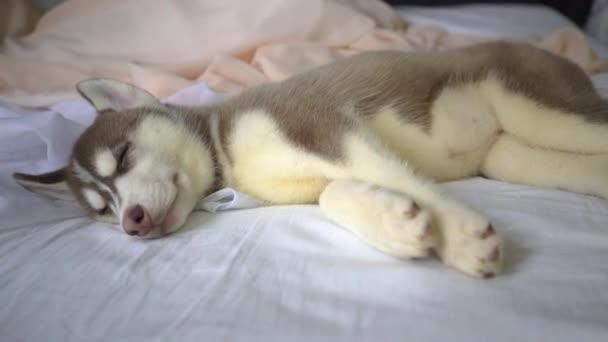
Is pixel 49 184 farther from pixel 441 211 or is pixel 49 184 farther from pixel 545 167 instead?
pixel 545 167

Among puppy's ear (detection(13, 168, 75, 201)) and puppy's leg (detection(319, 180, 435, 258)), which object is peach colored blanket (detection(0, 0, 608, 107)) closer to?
puppy's ear (detection(13, 168, 75, 201))

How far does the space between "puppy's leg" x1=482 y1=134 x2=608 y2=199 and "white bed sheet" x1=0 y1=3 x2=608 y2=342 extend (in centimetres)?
7

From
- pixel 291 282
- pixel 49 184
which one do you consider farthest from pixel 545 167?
pixel 49 184

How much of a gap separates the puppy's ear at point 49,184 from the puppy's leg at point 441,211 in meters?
1.12

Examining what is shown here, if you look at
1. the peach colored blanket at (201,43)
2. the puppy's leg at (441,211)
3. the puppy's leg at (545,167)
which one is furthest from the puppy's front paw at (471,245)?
the peach colored blanket at (201,43)

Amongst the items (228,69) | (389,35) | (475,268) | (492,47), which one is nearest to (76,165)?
(228,69)

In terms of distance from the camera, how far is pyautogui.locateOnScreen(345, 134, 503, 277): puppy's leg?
105cm

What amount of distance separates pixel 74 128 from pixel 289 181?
1.11m

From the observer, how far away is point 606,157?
1581 mm

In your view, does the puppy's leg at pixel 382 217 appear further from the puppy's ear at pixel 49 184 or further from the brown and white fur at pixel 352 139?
the puppy's ear at pixel 49 184

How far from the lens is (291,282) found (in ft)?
3.54

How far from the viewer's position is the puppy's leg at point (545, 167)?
4.88 feet

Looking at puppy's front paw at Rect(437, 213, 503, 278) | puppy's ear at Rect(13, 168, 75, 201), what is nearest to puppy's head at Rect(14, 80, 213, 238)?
puppy's ear at Rect(13, 168, 75, 201)

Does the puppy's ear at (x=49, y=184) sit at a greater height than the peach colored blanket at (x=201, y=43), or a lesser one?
lesser
